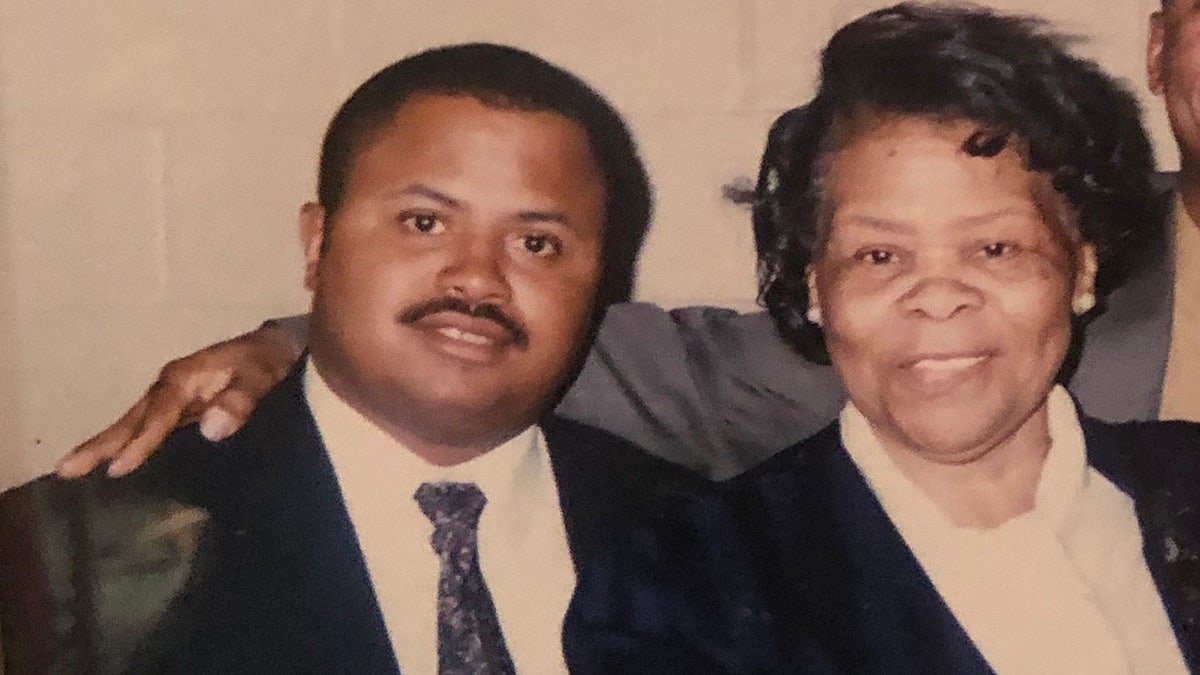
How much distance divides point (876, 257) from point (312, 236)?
1.33ft

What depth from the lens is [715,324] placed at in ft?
3.35

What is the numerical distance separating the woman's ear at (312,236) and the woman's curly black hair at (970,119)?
12.7 inches

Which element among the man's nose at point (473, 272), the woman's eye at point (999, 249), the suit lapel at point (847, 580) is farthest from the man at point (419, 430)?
the woman's eye at point (999, 249)

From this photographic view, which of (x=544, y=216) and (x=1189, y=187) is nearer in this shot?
(x=544, y=216)

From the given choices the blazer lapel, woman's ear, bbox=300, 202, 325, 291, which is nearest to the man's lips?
woman's ear, bbox=300, 202, 325, 291

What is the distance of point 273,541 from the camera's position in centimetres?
91

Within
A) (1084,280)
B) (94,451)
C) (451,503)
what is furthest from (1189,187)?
(94,451)

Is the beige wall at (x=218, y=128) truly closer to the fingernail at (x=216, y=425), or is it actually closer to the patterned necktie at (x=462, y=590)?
the fingernail at (x=216, y=425)

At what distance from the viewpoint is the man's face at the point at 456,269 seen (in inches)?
35.0

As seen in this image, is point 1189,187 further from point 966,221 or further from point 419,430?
point 419,430

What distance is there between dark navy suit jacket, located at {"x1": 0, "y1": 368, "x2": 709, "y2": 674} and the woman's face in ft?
0.56

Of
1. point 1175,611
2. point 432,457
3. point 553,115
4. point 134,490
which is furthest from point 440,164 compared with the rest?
point 1175,611

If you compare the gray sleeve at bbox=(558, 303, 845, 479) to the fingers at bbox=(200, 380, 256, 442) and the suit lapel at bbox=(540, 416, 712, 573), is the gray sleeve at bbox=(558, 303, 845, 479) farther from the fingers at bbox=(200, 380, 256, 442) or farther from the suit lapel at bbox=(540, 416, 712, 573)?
the fingers at bbox=(200, 380, 256, 442)

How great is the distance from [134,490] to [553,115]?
40 cm
